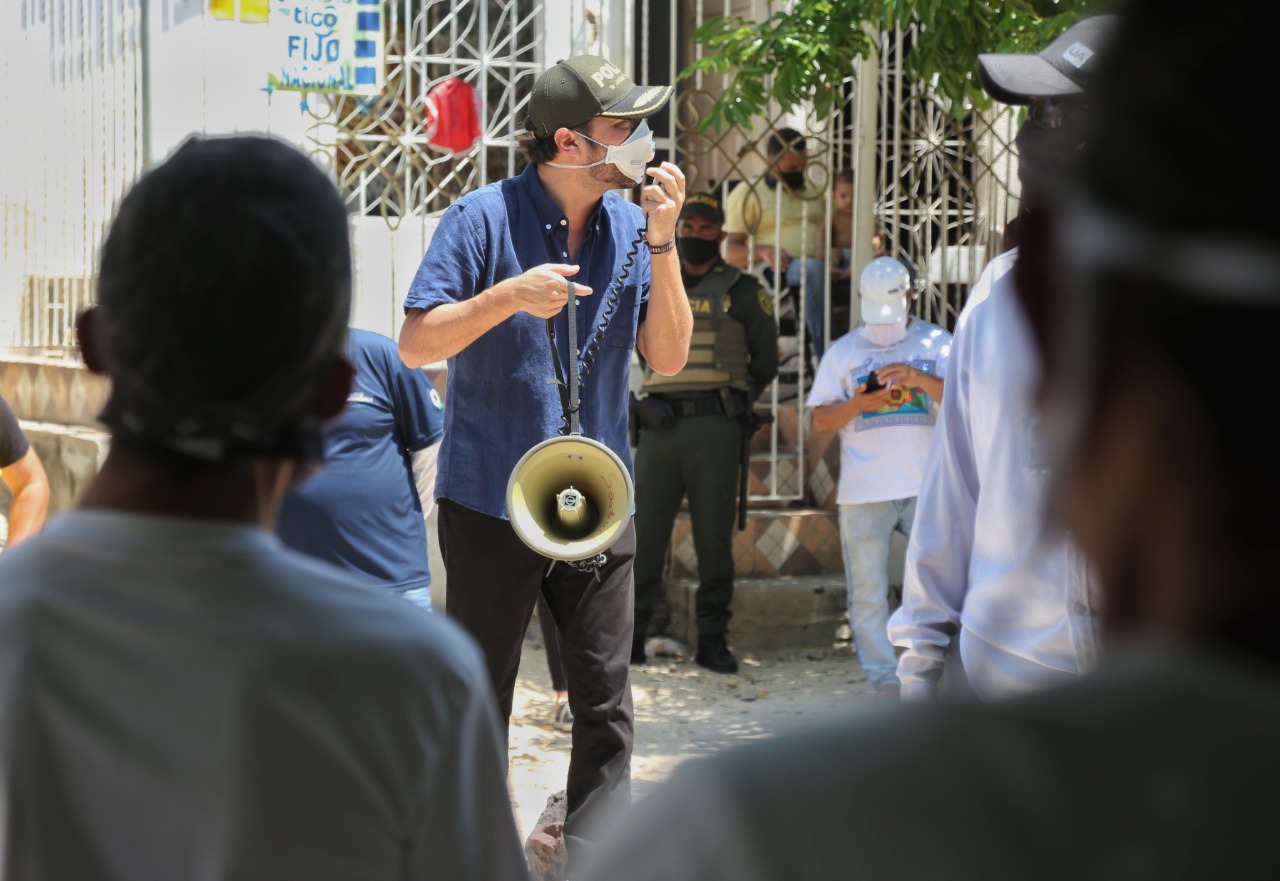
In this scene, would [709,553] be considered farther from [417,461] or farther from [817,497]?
[417,461]

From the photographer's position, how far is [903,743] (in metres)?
0.90

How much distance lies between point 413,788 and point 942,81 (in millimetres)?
5949

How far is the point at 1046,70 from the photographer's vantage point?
2.77 meters

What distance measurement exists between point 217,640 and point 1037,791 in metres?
0.76

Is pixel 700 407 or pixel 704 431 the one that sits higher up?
pixel 700 407

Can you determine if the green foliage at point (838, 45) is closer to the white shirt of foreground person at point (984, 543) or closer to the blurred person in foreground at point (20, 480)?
the white shirt of foreground person at point (984, 543)

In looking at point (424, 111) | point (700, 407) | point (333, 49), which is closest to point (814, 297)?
point (700, 407)

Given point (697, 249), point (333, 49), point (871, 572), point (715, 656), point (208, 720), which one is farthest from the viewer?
point (697, 249)

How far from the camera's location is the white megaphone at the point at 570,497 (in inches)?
157

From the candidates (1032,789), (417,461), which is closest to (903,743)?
(1032,789)

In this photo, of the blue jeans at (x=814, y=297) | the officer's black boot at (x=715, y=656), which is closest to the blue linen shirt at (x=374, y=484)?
the officer's black boot at (x=715, y=656)

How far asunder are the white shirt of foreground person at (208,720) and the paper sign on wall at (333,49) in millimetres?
5791

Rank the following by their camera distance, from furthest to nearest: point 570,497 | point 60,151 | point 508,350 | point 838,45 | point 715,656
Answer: point 60,151 < point 715,656 < point 838,45 < point 508,350 < point 570,497

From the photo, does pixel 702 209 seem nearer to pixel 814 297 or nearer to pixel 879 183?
pixel 814 297
